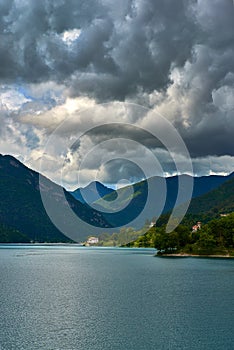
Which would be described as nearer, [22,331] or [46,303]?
[22,331]

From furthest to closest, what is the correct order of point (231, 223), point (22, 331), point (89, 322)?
point (231, 223), point (89, 322), point (22, 331)

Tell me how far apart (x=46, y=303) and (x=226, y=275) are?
6226 cm

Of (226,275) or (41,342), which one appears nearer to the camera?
(41,342)

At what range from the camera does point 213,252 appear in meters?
200

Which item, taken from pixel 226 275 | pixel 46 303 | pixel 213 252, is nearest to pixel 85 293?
pixel 46 303

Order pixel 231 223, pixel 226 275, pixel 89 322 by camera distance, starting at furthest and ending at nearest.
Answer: pixel 231 223, pixel 226 275, pixel 89 322

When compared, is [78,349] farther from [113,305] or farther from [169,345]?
[113,305]

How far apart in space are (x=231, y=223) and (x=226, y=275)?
88525 millimetres

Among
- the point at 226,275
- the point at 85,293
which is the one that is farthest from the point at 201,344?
the point at 226,275

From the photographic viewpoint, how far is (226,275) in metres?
114

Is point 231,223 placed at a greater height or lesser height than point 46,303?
greater

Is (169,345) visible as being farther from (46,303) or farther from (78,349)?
(46,303)

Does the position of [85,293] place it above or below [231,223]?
below

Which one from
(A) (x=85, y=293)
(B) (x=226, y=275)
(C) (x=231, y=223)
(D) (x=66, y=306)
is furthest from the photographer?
(C) (x=231, y=223)
